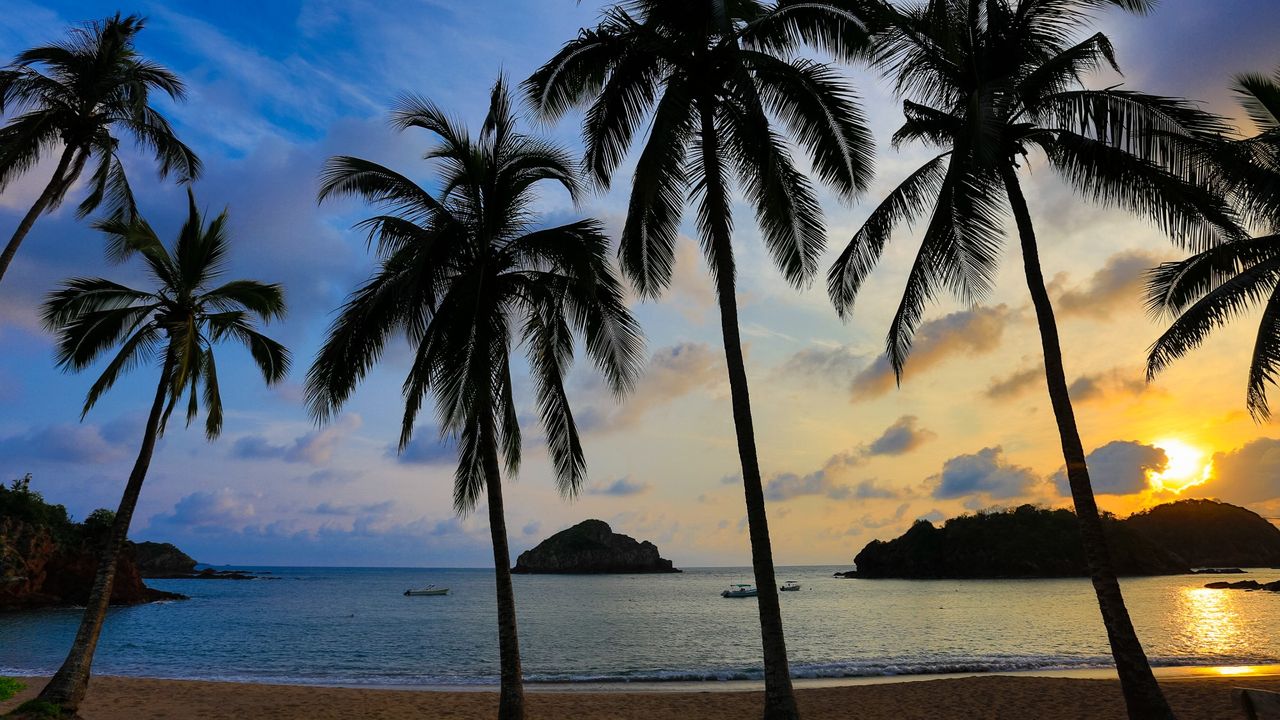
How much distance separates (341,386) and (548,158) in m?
5.57

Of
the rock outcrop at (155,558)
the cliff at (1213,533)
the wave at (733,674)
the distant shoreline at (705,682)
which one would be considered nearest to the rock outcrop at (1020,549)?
the cliff at (1213,533)

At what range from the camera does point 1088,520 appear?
10375mm

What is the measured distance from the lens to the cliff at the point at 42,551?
53.3 metres

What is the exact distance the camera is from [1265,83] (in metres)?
14.2

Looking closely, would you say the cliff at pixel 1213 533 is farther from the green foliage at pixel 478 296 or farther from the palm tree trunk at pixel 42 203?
the palm tree trunk at pixel 42 203

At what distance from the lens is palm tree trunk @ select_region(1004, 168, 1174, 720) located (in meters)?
9.71

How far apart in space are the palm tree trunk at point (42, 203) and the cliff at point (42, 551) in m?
53.9

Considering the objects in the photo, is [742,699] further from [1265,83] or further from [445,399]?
[1265,83]

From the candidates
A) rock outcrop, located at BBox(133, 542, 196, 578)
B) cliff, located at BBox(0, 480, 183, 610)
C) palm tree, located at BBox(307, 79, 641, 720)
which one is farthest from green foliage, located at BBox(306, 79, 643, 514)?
rock outcrop, located at BBox(133, 542, 196, 578)

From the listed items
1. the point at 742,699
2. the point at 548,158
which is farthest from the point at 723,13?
the point at 742,699

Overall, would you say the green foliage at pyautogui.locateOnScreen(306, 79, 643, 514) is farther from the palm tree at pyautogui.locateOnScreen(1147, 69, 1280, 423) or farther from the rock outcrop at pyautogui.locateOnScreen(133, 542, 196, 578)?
the rock outcrop at pyautogui.locateOnScreen(133, 542, 196, 578)

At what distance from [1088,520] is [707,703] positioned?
31.5 ft

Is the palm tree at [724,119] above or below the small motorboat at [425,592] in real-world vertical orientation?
above

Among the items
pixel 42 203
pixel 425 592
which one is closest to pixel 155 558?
pixel 425 592
